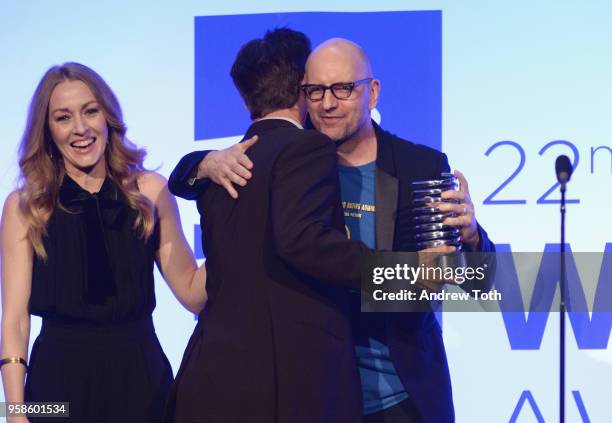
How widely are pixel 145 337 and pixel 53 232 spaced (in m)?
0.38

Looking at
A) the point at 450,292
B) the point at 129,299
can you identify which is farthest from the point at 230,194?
the point at 450,292

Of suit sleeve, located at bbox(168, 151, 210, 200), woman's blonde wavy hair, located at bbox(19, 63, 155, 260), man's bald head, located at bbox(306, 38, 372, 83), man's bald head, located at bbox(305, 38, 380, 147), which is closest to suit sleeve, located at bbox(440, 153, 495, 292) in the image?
man's bald head, located at bbox(305, 38, 380, 147)

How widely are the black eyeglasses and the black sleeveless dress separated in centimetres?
62

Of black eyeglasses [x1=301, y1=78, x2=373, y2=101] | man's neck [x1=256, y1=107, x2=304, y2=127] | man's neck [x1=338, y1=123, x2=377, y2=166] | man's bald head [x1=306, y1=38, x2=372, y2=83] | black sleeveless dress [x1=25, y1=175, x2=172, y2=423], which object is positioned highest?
man's bald head [x1=306, y1=38, x2=372, y2=83]

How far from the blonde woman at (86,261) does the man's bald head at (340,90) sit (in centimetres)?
55

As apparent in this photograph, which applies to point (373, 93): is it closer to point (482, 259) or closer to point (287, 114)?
point (287, 114)

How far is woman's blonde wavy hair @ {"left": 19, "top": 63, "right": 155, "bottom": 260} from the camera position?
95.9 inches

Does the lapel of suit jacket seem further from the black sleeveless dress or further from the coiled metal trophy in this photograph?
the black sleeveless dress

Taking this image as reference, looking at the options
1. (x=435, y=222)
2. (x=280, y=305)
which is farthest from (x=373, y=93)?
(x=280, y=305)

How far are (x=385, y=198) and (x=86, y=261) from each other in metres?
0.83

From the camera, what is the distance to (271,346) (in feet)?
6.68

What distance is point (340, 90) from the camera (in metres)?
2.36

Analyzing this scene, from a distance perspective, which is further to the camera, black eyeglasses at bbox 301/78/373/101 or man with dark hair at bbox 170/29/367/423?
black eyeglasses at bbox 301/78/373/101

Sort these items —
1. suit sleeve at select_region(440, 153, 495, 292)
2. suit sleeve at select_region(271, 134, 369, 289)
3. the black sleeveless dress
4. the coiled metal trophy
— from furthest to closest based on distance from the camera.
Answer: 1. the black sleeveless dress
2. suit sleeve at select_region(440, 153, 495, 292)
3. the coiled metal trophy
4. suit sleeve at select_region(271, 134, 369, 289)
